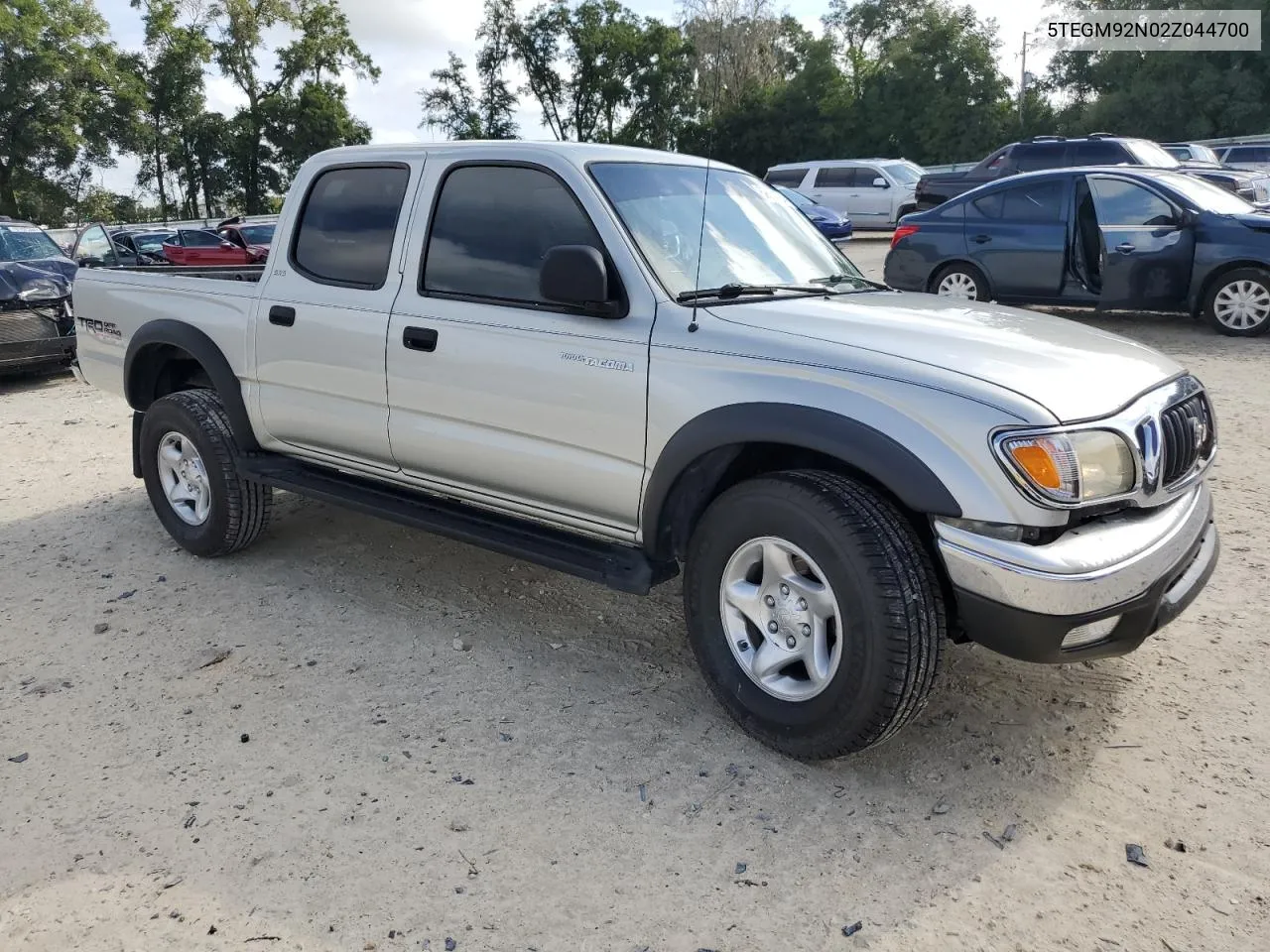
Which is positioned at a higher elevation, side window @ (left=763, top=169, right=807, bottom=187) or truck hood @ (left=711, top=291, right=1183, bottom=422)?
side window @ (left=763, top=169, right=807, bottom=187)

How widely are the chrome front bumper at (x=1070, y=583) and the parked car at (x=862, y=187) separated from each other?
21270 millimetres

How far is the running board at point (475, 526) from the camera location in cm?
356

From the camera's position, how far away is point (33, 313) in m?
10.2

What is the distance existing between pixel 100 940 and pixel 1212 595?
4214mm

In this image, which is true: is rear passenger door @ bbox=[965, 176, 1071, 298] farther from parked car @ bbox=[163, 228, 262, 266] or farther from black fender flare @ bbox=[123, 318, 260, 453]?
parked car @ bbox=[163, 228, 262, 266]

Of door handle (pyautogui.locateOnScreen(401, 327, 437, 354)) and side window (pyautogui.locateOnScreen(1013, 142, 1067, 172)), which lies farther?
side window (pyautogui.locateOnScreen(1013, 142, 1067, 172))

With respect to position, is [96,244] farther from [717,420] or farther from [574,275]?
[717,420]

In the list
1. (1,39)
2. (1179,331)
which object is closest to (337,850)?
(1179,331)

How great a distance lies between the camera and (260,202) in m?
45.1

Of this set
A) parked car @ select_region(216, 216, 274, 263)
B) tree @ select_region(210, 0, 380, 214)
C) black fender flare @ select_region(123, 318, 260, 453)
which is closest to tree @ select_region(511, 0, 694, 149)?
tree @ select_region(210, 0, 380, 214)

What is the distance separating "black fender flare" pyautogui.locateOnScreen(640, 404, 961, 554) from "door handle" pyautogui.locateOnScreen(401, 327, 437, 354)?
3.68 ft

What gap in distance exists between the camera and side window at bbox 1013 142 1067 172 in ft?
56.4

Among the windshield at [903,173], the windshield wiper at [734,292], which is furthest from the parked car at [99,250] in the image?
the windshield at [903,173]

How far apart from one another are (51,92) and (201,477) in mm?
36573
